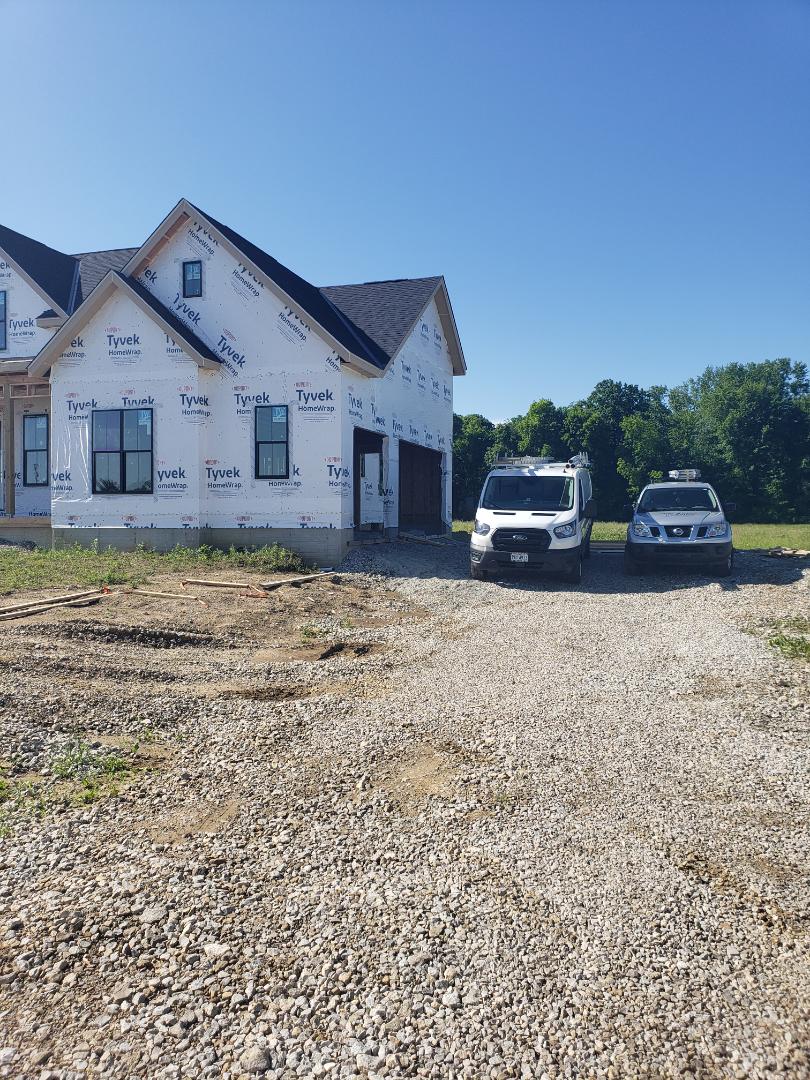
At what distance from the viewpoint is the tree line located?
41875mm

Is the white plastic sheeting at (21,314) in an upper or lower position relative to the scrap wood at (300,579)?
upper

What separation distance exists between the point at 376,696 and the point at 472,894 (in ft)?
11.0

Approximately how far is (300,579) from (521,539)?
4.42 m

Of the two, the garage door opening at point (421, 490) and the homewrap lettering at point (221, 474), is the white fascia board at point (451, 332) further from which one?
the homewrap lettering at point (221, 474)

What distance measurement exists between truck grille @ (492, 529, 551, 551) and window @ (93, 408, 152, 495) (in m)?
8.75

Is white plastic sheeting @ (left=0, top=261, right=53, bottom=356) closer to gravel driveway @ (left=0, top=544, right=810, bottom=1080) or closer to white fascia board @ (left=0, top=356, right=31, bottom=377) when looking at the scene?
white fascia board @ (left=0, top=356, right=31, bottom=377)

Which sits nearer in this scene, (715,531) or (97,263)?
(715,531)

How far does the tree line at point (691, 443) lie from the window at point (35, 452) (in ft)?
76.5

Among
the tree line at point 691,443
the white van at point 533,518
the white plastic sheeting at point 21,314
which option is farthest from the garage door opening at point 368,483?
the tree line at point 691,443

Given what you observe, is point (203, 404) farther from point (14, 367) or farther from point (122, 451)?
point (14, 367)

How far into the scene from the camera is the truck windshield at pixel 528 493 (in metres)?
14.7

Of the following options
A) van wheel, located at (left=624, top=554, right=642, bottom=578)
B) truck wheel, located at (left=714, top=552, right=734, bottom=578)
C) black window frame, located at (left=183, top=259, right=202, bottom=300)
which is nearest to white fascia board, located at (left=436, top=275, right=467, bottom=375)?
black window frame, located at (left=183, top=259, right=202, bottom=300)

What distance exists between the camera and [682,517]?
14.6 meters

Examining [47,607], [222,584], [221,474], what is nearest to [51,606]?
[47,607]
